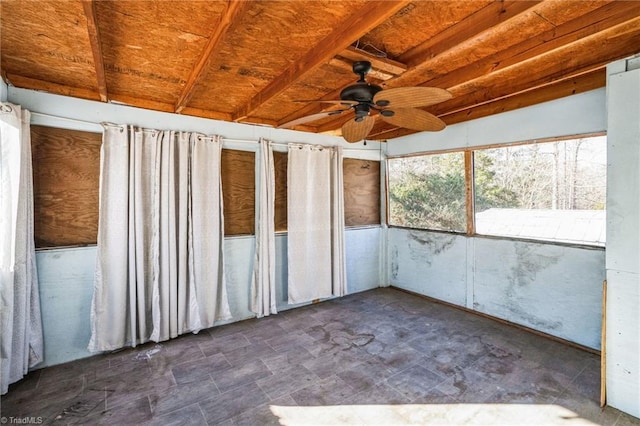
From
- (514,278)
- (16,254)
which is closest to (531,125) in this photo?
(514,278)

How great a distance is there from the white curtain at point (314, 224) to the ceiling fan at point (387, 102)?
4.70 ft

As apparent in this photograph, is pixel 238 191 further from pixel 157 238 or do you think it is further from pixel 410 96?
pixel 410 96

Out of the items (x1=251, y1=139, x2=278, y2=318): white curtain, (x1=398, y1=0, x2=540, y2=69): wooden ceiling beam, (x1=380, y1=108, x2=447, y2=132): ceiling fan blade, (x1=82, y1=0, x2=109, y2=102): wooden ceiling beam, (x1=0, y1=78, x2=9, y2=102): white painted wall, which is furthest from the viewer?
(x1=251, y1=139, x2=278, y2=318): white curtain

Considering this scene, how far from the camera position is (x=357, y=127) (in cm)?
257

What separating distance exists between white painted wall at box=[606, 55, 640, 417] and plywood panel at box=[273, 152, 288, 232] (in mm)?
3188

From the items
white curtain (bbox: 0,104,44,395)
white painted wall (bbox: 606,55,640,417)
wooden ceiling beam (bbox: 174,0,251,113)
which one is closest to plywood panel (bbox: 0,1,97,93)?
white curtain (bbox: 0,104,44,395)

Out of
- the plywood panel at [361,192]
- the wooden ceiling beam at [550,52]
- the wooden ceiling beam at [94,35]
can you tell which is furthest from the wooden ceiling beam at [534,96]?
the wooden ceiling beam at [94,35]

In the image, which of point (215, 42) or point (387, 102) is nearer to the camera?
point (215, 42)

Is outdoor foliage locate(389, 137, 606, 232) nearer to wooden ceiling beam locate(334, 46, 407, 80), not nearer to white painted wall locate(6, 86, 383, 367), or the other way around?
wooden ceiling beam locate(334, 46, 407, 80)

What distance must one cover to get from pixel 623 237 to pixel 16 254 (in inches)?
176

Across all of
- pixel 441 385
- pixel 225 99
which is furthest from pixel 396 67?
pixel 441 385

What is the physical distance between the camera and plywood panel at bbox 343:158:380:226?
4691 mm

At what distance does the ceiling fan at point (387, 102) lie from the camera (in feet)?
5.93

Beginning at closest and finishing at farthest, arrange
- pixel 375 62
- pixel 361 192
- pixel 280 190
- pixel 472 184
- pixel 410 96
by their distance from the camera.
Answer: pixel 410 96 < pixel 375 62 < pixel 472 184 < pixel 280 190 < pixel 361 192
